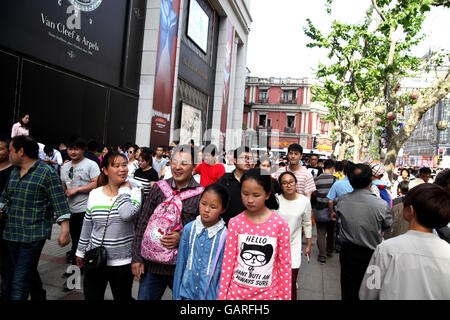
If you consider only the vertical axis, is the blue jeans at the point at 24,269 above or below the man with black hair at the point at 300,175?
below

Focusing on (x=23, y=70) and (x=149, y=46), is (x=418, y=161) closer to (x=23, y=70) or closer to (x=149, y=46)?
(x=149, y=46)

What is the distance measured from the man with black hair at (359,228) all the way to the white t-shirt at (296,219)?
40cm

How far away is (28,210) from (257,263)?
220 cm

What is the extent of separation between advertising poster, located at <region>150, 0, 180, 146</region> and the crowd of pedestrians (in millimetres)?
9720

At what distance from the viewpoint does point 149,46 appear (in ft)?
41.6

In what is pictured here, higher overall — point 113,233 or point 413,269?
point 413,269

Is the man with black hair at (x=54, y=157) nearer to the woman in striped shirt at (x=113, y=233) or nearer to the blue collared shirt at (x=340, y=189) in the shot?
the woman in striped shirt at (x=113, y=233)

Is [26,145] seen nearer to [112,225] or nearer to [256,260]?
[112,225]

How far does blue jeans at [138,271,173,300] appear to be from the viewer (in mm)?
2510

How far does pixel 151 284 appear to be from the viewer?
8.23 feet

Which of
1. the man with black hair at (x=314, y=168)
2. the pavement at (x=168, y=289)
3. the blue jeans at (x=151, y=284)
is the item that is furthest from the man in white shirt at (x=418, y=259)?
the man with black hair at (x=314, y=168)

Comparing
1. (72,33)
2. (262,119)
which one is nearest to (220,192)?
(72,33)

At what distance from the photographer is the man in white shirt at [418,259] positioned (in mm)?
1737

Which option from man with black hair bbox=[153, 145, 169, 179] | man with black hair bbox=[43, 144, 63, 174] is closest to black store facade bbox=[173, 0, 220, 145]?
man with black hair bbox=[43, 144, 63, 174]
